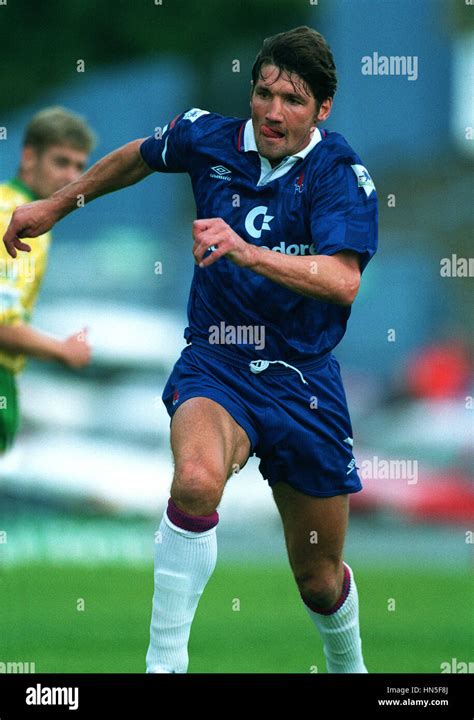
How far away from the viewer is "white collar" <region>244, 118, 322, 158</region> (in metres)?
5.66

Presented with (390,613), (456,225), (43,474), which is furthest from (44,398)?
(390,613)

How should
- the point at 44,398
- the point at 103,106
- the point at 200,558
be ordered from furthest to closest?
the point at 103,106 < the point at 44,398 < the point at 200,558

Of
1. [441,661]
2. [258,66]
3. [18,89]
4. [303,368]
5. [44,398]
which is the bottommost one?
[441,661]

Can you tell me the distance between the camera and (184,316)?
18.9 m

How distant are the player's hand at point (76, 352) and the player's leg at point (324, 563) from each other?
125cm

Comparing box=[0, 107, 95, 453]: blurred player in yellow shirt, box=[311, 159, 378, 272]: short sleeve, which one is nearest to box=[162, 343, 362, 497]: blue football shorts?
box=[311, 159, 378, 272]: short sleeve

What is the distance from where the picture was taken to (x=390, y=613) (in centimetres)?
980

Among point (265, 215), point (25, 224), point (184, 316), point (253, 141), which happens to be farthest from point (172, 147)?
point (184, 316)

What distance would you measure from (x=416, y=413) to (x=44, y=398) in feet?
14.2

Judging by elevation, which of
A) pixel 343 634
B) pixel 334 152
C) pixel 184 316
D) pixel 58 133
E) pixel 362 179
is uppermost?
pixel 184 316

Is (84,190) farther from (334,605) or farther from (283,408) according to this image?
(334,605)

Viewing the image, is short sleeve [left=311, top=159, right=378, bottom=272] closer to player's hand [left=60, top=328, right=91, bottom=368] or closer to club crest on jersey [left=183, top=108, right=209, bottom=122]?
club crest on jersey [left=183, top=108, right=209, bottom=122]

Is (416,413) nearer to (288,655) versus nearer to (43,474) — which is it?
(43,474)

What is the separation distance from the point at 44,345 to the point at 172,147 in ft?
5.21
